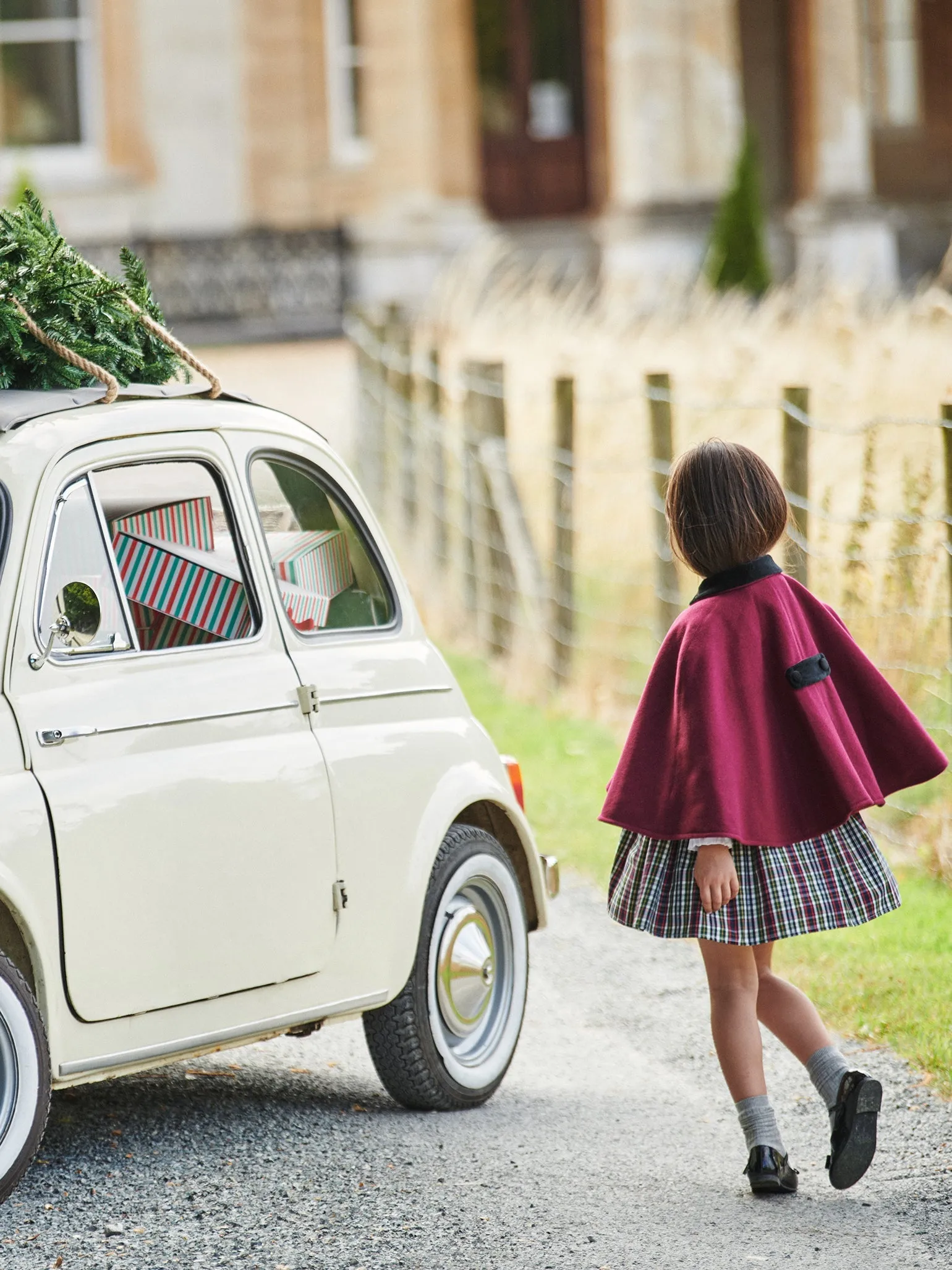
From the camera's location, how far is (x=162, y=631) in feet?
15.4

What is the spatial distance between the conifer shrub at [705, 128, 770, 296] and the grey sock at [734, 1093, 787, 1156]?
62.2ft

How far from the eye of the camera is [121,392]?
483 cm

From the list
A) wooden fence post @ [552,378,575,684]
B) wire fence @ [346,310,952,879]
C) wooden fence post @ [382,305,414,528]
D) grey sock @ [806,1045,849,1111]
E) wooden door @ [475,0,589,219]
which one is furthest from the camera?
wooden door @ [475,0,589,219]

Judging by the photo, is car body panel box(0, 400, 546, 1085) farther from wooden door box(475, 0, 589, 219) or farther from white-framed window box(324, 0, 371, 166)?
wooden door box(475, 0, 589, 219)

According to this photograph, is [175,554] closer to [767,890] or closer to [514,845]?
[514,845]

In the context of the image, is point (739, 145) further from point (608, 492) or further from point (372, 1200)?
point (372, 1200)

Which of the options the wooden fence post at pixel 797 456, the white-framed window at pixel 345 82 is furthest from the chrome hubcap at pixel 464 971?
the white-framed window at pixel 345 82

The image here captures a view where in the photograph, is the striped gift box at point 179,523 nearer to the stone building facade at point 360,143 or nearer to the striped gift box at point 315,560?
the striped gift box at point 315,560

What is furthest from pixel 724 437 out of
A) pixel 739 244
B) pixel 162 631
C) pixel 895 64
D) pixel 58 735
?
pixel 895 64

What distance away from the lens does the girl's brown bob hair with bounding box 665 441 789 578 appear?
446 cm

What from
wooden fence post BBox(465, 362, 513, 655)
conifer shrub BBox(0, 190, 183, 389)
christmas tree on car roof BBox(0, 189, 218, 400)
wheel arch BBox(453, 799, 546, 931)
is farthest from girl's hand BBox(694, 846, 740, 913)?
wooden fence post BBox(465, 362, 513, 655)

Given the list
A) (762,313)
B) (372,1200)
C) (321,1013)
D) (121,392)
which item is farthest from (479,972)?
(762,313)

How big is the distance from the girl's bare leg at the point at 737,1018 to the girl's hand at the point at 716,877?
0.17 m

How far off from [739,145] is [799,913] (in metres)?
22.0
